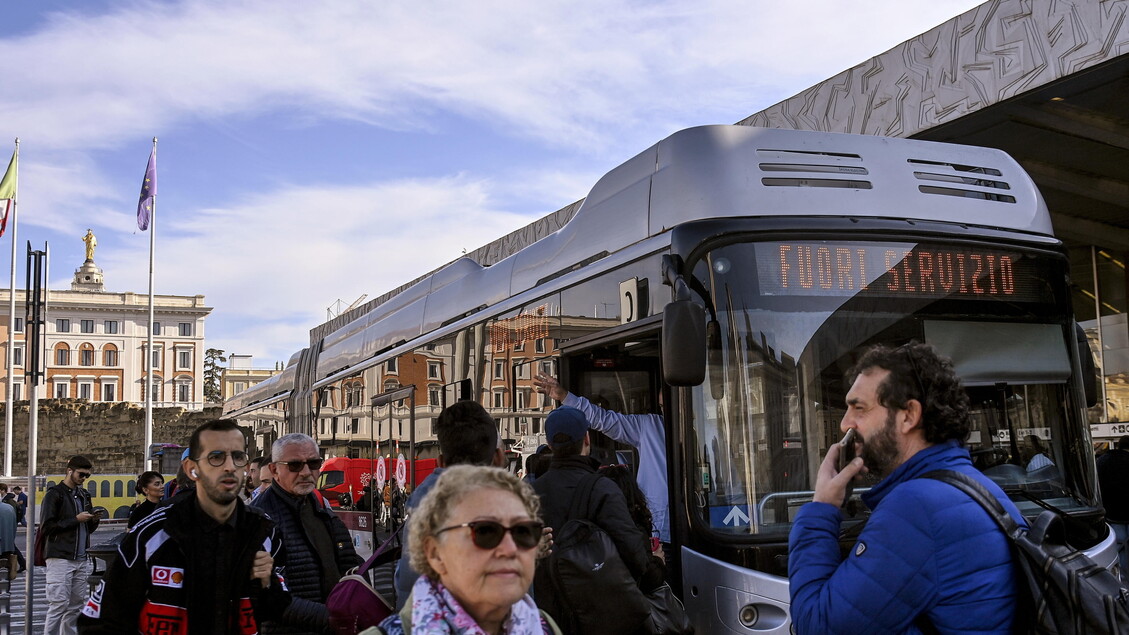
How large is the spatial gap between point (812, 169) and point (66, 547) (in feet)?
26.4

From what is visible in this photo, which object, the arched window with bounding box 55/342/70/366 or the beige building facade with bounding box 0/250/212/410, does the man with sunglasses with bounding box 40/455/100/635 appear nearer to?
the beige building facade with bounding box 0/250/212/410

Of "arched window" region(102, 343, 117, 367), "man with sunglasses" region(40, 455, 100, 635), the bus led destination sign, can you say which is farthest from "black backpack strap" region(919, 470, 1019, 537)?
"arched window" region(102, 343, 117, 367)

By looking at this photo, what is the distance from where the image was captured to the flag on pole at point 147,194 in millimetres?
41812

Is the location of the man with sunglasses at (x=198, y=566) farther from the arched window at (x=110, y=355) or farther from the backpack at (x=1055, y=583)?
the arched window at (x=110, y=355)

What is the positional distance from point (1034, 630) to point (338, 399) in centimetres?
1003

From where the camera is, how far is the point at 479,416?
412 cm

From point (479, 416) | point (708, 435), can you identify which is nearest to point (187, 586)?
point (479, 416)

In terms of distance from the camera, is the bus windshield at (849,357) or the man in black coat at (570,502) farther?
Result: the bus windshield at (849,357)

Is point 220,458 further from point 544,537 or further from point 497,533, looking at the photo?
point 497,533

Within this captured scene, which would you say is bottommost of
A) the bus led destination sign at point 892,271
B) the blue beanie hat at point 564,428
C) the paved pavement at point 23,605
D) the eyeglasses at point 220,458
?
the paved pavement at point 23,605

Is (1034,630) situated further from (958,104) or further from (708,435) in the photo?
(958,104)

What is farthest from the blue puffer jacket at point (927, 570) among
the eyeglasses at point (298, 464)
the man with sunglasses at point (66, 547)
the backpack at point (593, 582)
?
the man with sunglasses at point (66, 547)

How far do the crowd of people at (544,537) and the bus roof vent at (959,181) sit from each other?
1408 millimetres

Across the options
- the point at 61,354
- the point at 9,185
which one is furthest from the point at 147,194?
the point at 61,354
